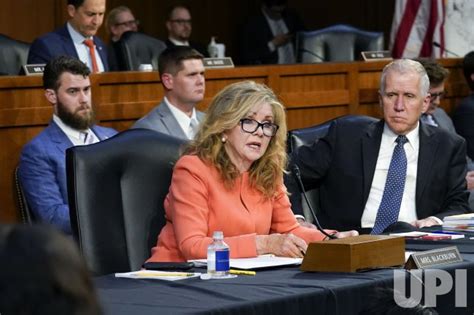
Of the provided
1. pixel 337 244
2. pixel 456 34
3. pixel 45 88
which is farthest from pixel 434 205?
pixel 456 34

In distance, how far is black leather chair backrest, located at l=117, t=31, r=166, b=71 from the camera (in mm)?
7762

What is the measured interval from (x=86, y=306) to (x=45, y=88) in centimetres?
487

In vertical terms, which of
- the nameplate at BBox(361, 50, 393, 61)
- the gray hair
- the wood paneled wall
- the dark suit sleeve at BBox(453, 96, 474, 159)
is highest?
the wood paneled wall

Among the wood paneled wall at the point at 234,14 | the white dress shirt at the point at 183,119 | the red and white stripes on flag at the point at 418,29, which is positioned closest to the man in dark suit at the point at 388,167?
the white dress shirt at the point at 183,119

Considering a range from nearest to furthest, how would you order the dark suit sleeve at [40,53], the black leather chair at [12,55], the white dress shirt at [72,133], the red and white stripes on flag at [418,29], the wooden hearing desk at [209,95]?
1. the white dress shirt at [72,133]
2. the wooden hearing desk at [209,95]
3. the dark suit sleeve at [40,53]
4. the black leather chair at [12,55]
5. the red and white stripes on flag at [418,29]

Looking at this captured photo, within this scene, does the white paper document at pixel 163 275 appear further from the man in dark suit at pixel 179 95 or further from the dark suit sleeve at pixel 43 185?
the man in dark suit at pixel 179 95

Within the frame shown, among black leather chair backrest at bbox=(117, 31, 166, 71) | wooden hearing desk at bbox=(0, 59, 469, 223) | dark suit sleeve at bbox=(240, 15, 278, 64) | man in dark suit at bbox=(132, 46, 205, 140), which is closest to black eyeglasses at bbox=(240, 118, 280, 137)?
wooden hearing desk at bbox=(0, 59, 469, 223)

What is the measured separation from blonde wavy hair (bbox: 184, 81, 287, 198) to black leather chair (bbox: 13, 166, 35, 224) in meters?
1.69

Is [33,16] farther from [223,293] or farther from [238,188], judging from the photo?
[223,293]

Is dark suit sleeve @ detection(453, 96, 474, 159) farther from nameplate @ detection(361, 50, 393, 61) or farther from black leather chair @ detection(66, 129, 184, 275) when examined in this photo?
black leather chair @ detection(66, 129, 184, 275)

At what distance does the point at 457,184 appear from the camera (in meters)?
4.63

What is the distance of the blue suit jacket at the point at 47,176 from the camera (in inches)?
193

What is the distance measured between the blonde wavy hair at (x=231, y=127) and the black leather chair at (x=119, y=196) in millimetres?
172

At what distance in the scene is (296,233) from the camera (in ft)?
12.4
